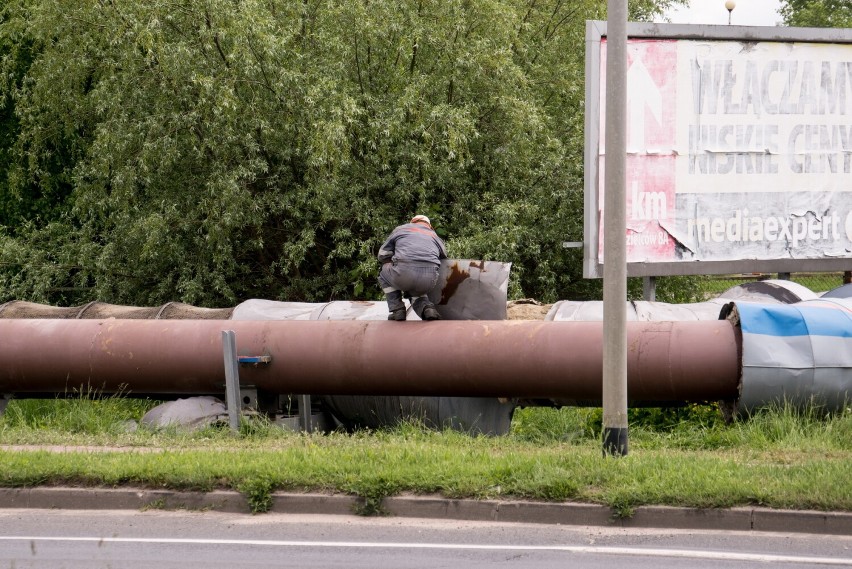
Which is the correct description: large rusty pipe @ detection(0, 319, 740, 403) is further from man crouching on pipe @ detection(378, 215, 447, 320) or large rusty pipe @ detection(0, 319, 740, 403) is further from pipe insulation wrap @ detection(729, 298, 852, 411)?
man crouching on pipe @ detection(378, 215, 447, 320)

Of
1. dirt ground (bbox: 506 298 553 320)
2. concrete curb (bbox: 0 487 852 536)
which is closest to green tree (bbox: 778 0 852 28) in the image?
dirt ground (bbox: 506 298 553 320)

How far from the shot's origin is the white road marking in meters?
6.49

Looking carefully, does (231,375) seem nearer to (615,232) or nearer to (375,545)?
(375,545)

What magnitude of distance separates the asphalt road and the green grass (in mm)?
290

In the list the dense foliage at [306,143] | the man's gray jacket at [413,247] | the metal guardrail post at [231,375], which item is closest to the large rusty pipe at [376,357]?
the metal guardrail post at [231,375]

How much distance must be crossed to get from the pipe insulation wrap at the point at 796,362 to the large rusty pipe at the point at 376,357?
23 centimetres

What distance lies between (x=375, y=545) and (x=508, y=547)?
2.92ft

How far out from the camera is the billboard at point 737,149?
44.2 ft

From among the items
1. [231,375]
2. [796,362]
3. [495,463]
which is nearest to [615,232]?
[495,463]

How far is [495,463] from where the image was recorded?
837 cm

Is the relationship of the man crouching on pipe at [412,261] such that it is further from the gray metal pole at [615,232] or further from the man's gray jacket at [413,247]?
the gray metal pole at [615,232]

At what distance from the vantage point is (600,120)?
1305cm

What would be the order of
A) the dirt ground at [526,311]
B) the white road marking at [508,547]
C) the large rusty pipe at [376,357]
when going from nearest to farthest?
the white road marking at [508,547] → the large rusty pipe at [376,357] → the dirt ground at [526,311]

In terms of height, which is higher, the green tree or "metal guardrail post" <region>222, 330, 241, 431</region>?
the green tree
